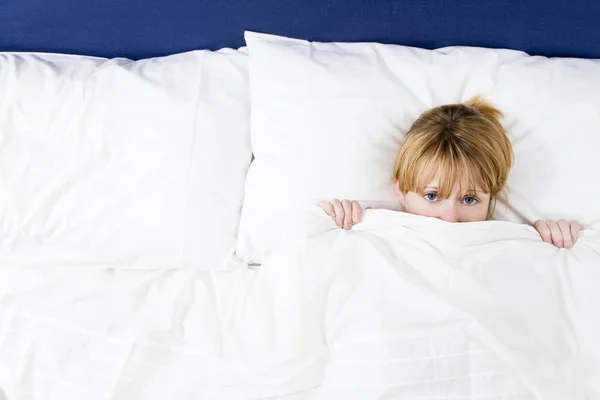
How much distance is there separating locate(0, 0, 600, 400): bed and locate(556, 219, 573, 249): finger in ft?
0.11

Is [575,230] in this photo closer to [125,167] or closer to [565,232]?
[565,232]

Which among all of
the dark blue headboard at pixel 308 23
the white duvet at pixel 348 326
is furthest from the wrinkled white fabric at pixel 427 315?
the dark blue headboard at pixel 308 23

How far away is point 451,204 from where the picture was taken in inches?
46.6

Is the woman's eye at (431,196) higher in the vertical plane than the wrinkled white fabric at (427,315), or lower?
higher

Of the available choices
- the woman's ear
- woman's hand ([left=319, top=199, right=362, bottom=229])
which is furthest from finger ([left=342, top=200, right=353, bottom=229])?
the woman's ear

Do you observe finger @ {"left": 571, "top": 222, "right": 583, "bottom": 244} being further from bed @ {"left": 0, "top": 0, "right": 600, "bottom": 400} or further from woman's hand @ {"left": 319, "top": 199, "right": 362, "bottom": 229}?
woman's hand @ {"left": 319, "top": 199, "right": 362, "bottom": 229}

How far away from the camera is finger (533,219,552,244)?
1.20m

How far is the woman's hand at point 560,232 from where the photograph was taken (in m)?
1.19

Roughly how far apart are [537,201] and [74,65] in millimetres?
1021

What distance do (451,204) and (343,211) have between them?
201 millimetres

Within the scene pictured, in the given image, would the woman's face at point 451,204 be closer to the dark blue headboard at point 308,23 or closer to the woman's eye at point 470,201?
the woman's eye at point 470,201

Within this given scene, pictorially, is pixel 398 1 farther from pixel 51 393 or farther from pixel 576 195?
pixel 51 393

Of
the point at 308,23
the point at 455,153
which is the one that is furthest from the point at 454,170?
the point at 308,23

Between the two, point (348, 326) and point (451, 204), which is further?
point (451, 204)
